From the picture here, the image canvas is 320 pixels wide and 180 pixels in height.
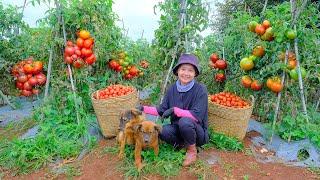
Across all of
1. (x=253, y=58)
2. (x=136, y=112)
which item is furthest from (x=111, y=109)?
(x=253, y=58)

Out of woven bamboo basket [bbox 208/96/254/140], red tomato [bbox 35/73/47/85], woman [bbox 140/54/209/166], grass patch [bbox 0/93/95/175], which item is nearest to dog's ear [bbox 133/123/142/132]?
woman [bbox 140/54/209/166]

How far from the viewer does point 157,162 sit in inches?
161

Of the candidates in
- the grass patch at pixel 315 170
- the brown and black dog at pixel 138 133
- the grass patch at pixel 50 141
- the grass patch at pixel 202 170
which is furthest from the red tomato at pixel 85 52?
the grass patch at pixel 315 170

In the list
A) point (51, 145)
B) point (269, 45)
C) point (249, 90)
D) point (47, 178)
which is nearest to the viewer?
point (47, 178)

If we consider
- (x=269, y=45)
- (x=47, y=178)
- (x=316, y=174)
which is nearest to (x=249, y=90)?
(x=269, y=45)

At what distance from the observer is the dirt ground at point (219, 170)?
4.00 meters

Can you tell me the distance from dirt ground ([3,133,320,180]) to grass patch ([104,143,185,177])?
63 millimetres

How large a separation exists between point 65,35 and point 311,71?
3220 mm

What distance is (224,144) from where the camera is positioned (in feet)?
15.1

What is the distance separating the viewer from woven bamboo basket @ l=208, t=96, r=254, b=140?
4584 millimetres

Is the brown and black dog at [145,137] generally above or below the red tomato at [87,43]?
below

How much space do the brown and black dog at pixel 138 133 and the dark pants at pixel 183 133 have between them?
0.19 meters

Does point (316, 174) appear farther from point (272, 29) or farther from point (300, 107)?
point (272, 29)

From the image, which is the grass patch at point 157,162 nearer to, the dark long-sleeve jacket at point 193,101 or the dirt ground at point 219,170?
the dirt ground at point 219,170
